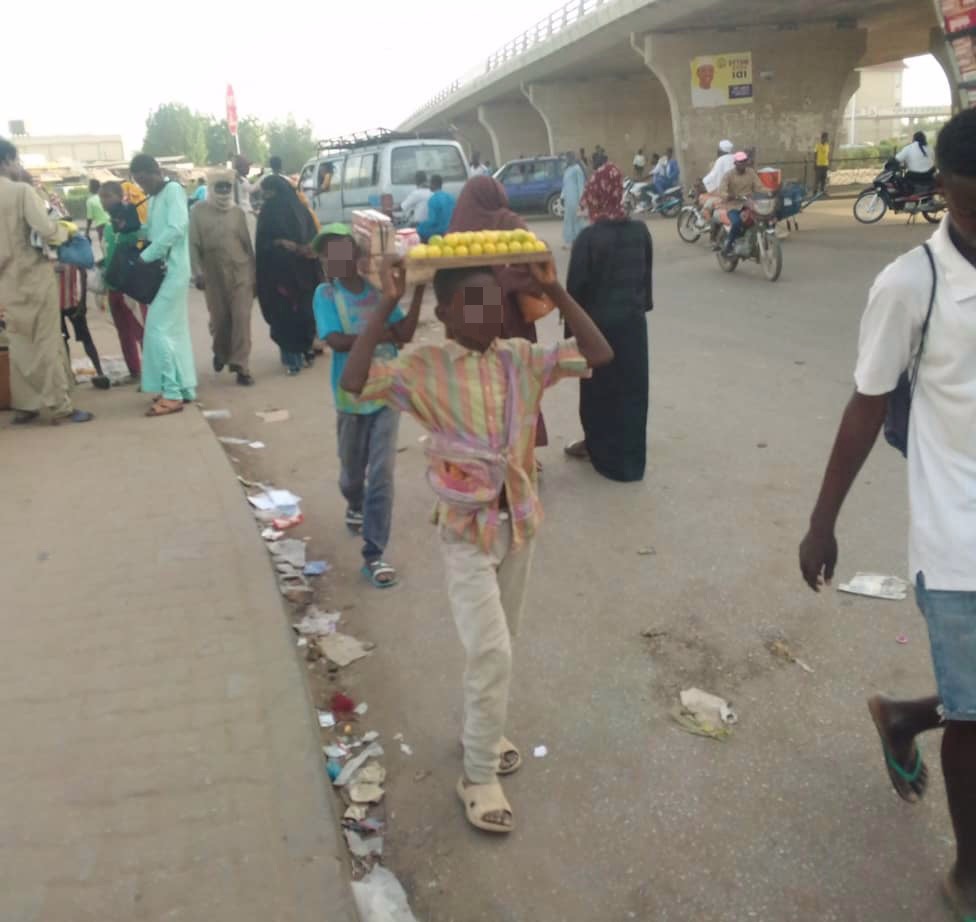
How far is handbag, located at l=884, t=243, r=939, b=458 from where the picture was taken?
194cm

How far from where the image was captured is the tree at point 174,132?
90.3 m

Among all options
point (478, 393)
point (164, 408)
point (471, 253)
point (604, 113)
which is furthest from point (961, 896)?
point (604, 113)

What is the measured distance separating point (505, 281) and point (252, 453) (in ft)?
13.8

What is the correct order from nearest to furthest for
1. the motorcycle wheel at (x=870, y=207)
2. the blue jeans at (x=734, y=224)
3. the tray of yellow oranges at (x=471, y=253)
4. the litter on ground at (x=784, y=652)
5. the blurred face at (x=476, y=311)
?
the tray of yellow oranges at (x=471, y=253) → the blurred face at (x=476, y=311) → the litter on ground at (x=784, y=652) → the blue jeans at (x=734, y=224) → the motorcycle wheel at (x=870, y=207)

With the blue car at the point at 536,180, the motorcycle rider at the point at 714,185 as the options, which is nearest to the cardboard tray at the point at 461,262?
the motorcycle rider at the point at 714,185

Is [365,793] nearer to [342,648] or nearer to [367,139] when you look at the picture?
[342,648]

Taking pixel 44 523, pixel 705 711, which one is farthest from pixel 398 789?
pixel 44 523

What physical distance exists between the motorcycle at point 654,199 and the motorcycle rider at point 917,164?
8.33 m

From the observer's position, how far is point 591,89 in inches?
1363

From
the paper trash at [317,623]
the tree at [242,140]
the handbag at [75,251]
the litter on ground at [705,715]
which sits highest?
the tree at [242,140]

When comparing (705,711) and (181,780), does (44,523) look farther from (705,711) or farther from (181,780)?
(705,711)

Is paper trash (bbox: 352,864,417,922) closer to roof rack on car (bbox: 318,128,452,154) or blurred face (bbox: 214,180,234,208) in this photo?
blurred face (bbox: 214,180,234,208)

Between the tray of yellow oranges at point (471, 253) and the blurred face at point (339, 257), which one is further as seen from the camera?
the blurred face at point (339, 257)

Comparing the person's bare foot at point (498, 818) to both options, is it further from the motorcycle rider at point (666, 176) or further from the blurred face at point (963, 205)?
the motorcycle rider at point (666, 176)
